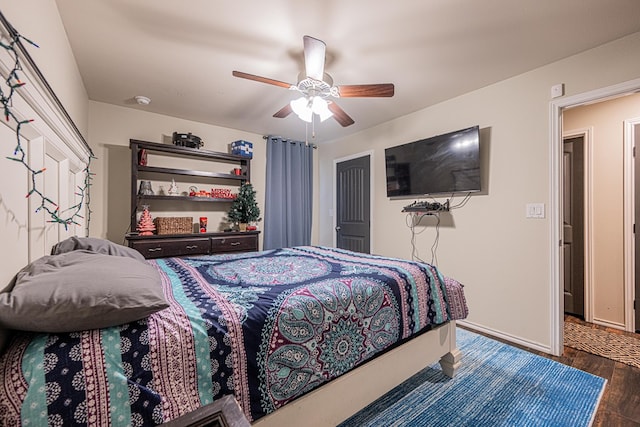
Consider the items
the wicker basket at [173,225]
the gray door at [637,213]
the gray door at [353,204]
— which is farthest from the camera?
the gray door at [353,204]

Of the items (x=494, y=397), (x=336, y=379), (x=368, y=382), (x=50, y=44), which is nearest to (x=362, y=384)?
(x=368, y=382)

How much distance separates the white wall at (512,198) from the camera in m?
2.20

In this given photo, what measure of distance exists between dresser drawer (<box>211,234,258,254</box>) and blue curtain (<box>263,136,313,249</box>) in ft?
1.47

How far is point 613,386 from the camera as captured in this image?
1850 millimetres

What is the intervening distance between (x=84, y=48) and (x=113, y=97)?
0.99 m

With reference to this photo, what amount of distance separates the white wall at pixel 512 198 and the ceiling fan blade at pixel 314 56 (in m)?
1.80

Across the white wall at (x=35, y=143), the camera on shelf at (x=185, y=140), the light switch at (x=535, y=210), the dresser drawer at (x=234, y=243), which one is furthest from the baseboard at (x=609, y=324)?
the camera on shelf at (x=185, y=140)

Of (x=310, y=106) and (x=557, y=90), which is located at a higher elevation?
(x=557, y=90)

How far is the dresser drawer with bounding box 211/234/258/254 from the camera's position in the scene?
3.50 m

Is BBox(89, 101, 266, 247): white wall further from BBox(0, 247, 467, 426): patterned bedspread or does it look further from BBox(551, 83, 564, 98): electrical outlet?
BBox(551, 83, 564, 98): electrical outlet

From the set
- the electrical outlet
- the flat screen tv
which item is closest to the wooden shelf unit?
the flat screen tv

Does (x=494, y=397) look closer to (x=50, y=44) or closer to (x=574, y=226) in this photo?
(x=574, y=226)

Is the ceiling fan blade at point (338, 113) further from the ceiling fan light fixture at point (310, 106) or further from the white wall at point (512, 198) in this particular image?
the white wall at point (512, 198)

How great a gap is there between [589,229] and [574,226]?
135mm
